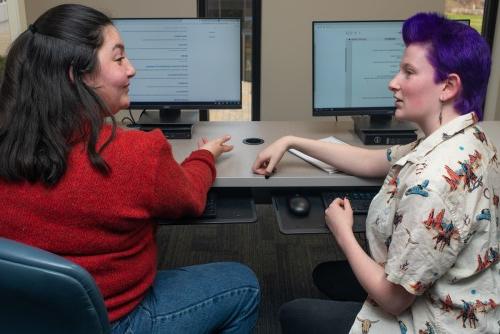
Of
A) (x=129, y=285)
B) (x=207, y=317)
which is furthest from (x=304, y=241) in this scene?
(x=129, y=285)

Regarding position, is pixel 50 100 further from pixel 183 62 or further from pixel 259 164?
pixel 183 62

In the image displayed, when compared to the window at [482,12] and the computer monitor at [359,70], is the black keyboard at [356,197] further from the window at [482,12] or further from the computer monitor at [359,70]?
the window at [482,12]

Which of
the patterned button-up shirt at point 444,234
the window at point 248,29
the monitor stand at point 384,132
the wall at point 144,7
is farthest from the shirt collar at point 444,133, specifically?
the wall at point 144,7

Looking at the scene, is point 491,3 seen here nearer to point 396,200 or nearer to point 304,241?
point 304,241

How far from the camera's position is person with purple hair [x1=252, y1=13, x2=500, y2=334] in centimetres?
102

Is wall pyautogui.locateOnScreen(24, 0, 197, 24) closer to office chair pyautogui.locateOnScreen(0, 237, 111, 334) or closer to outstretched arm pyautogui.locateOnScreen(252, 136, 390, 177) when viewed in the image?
outstretched arm pyautogui.locateOnScreen(252, 136, 390, 177)

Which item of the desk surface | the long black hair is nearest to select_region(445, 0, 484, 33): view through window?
the desk surface

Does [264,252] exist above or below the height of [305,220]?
below

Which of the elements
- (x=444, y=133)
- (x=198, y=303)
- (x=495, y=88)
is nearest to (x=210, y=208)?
(x=198, y=303)

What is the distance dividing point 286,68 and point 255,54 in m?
0.21

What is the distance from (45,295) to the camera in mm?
844

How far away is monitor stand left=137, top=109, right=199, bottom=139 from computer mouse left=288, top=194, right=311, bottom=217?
1.73 ft

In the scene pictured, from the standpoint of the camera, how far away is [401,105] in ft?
4.07

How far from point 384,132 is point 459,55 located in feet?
2.60
